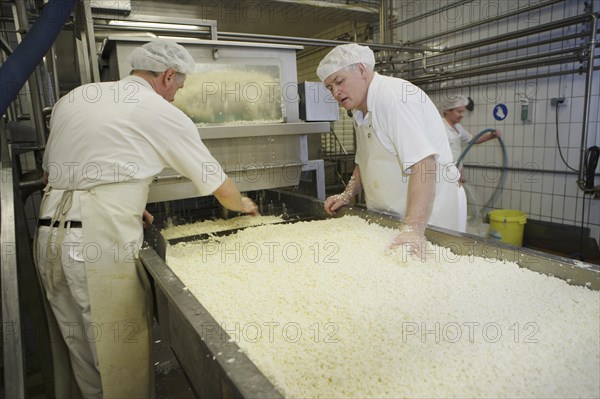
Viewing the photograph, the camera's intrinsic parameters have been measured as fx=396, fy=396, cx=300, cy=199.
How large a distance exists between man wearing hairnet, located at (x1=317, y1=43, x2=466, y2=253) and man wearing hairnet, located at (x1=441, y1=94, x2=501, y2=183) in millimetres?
2110

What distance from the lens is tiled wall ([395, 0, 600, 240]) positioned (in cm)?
362

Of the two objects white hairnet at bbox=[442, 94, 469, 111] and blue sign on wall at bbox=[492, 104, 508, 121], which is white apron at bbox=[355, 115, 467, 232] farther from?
blue sign on wall at bbox=[492, 104, 508, 121]

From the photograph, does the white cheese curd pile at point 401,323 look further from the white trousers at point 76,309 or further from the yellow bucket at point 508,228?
the yellow bucket at point 508,228

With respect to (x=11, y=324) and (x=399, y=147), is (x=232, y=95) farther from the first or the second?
(x=11, y=324)

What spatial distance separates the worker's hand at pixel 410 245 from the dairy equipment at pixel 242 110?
3.31 feet

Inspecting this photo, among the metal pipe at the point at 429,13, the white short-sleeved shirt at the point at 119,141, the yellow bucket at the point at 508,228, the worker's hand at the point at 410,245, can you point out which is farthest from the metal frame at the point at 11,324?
the metal pipe at the point at 429,13

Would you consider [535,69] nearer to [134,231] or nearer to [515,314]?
[515,314]

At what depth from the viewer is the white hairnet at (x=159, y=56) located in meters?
1.65

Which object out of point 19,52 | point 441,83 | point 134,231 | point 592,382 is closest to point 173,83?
point 19,52

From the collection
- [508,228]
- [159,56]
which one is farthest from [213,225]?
[508,228]

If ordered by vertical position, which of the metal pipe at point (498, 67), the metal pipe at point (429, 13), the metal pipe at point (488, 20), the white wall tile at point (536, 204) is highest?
the metal pipe at point (429, 13)

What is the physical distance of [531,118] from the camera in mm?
4008

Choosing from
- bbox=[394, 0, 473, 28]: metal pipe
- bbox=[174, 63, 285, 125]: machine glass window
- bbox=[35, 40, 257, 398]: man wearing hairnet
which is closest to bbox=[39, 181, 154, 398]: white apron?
bbox=[35, 40, 257, 398]: man wearing hairnet

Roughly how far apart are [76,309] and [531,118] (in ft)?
13.9
